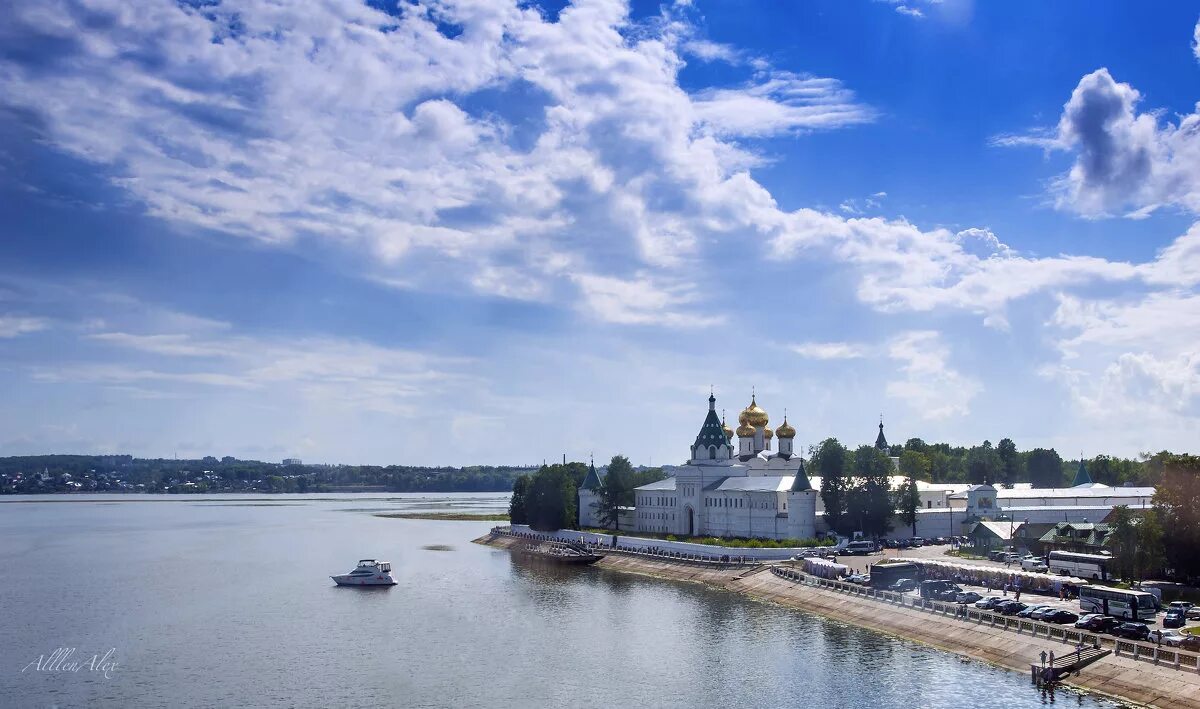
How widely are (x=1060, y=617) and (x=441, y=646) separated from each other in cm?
3012

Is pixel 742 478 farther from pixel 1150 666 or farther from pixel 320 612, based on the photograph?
pixel 1150 666

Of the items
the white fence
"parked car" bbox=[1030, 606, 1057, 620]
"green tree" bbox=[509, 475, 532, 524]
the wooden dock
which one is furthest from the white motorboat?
the wooden dock

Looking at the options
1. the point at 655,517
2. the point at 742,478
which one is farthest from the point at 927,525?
the point at 655,517

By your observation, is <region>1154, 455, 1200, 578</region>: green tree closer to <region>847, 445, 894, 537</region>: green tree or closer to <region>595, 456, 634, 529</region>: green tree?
<region>847, 445, 894, 537</region>: green tree

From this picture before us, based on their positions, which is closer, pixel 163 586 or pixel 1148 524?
pixel 1148 524

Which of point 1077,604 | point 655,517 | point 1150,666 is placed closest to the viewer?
point 1150,666

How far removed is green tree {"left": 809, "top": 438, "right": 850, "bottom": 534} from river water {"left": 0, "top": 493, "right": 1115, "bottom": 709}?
19947mm

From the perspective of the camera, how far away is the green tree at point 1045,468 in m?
154

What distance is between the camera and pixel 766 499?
92.3m

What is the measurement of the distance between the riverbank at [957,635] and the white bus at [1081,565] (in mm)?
14271

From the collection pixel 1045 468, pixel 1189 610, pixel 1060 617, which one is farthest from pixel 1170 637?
pixel 1045 468

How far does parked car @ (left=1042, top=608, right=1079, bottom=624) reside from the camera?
47219mm

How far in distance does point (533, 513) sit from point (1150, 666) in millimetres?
79082

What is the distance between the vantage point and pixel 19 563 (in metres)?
92.9
